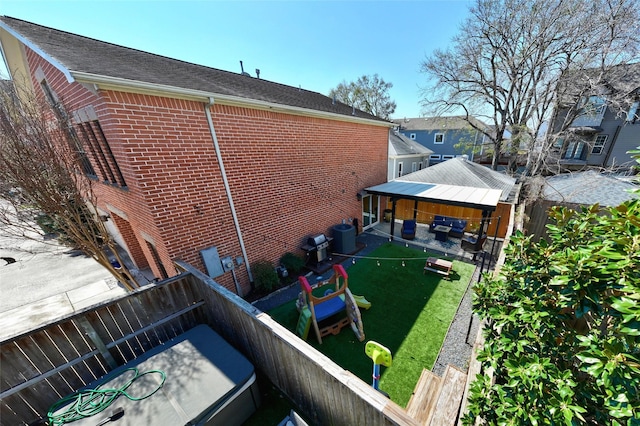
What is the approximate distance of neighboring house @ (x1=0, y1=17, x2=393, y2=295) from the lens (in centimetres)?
430

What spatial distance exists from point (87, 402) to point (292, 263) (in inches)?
194

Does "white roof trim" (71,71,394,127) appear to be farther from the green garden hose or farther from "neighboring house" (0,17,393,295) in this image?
the green garden hose

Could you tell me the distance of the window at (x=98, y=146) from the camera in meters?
4.87

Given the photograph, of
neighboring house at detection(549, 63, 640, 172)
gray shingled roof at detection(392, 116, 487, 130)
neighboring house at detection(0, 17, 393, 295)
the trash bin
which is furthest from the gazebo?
gray shingled roof at detection(392, 116, 487, 130)

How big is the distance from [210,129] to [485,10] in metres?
18.4

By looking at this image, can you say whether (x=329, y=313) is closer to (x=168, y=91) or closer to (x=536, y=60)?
(x=168, y=91)

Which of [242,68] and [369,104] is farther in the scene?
[369,104]

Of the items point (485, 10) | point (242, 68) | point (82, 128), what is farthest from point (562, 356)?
point (485, 10)

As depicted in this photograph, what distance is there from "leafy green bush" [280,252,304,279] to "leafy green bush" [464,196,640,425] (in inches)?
220

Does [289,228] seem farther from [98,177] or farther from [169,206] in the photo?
[98,177]

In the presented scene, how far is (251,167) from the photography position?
6148mm

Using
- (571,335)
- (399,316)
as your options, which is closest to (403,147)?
(399,316)

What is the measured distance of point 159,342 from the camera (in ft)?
14.3

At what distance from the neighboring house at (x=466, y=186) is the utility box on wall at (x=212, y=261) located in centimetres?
979
